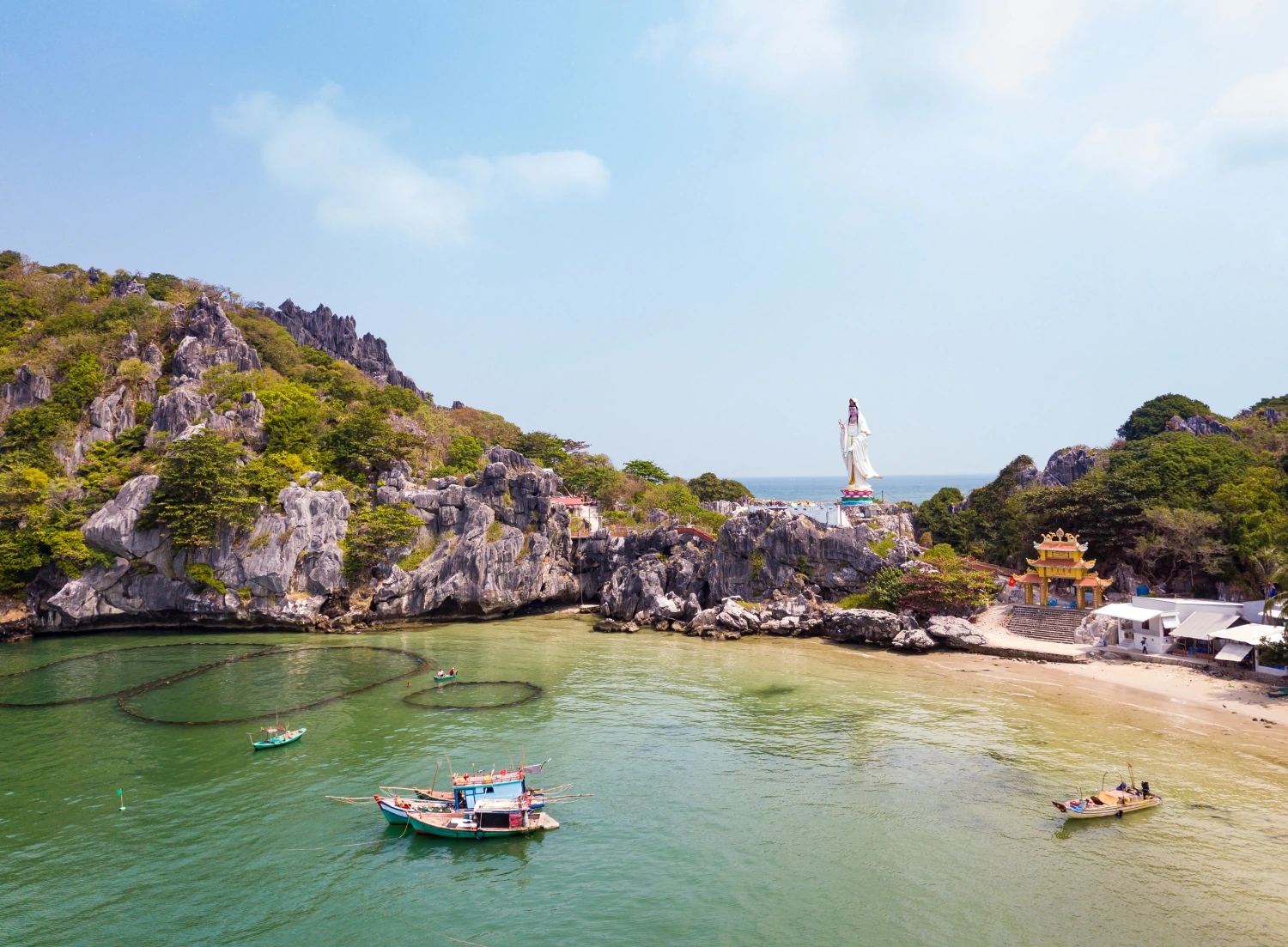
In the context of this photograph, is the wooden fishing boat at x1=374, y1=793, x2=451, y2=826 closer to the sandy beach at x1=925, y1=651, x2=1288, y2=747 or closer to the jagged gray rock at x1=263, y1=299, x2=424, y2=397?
the sandy beach at x1=925, y1=651, x2=1288, y2=747

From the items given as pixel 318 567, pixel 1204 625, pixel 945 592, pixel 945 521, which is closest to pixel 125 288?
pixel 318 567

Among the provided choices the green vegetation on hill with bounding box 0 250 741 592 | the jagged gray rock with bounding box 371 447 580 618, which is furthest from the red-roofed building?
the green vegetation on hill with bounding box 0 250 741 592

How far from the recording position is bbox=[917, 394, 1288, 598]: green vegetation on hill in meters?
36.5

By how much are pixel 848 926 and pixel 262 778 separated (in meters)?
17.4

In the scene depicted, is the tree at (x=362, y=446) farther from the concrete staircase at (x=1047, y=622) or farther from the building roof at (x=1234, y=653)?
the building roof at (x=1234, y=653)

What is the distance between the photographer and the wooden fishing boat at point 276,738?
24.2 metres

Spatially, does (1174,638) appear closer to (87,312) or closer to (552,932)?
(552,932)

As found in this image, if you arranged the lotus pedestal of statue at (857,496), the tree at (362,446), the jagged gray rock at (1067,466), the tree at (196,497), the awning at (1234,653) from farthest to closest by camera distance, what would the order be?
1. the jagged gray rock at (1067,466)
2. the tree at (362,446)
3. the lotus pedestal of statue at (857,496)
4. the tree at (196,497)
5. the awning at (1234,653)

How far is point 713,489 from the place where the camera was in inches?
3684

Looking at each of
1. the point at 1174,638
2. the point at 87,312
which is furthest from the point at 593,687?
the point at 87,312

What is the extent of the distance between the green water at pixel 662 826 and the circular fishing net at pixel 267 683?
300mm

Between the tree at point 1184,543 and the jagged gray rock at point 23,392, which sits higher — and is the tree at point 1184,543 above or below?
below

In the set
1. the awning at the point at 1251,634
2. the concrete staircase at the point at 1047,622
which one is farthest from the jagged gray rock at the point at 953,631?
the awning at the point at 1251,634

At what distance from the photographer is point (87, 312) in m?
60.6
